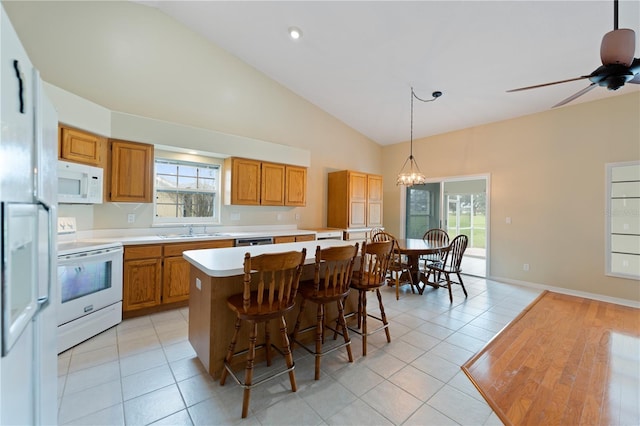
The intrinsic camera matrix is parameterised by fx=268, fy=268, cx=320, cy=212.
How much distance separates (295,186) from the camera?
497 cm

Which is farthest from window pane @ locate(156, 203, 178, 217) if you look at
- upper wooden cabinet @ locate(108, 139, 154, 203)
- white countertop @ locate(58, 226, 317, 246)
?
upper wooden cabinet @ locate(108, 139, 154, 203)

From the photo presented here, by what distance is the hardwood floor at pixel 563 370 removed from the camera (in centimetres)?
180

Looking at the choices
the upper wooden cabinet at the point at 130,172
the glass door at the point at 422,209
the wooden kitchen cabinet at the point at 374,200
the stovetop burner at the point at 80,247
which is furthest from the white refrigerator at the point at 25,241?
the glass door at the point at 422,209

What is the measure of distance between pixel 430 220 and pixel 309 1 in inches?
188

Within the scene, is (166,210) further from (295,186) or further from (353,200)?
(353,200)

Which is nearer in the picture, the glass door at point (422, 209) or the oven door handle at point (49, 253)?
the oven door handle at point (49, 253)

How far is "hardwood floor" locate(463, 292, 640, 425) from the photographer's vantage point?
180cm

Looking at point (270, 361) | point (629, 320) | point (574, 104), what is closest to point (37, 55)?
point (270, 361)

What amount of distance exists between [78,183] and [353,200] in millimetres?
4192

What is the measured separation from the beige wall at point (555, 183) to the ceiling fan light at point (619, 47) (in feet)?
9.48

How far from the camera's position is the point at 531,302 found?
3.87m

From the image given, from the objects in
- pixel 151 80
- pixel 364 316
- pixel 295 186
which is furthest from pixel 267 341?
pixel 151 80

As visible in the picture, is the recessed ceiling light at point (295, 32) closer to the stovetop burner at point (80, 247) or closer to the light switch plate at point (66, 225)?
the stovetop burner at point (80, 247)

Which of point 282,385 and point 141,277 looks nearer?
point 282,385
